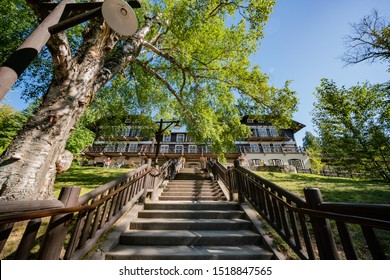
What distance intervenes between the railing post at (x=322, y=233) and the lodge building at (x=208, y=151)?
80.2ft

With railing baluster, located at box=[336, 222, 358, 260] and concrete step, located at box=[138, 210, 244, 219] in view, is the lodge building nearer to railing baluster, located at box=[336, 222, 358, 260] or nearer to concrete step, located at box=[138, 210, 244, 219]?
concrete step, located at box=[138, 210, 244, 219]

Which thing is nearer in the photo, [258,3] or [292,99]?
[258,3]

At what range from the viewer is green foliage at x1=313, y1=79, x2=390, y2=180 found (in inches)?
344

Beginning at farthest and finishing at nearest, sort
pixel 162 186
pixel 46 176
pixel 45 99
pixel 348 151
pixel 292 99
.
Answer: pixel 348 151, pixel 292 99, pixel 162 186, pixel 45 99, pixel 46 176

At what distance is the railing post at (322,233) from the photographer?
78.0 inches

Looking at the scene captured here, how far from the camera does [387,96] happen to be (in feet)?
31.5

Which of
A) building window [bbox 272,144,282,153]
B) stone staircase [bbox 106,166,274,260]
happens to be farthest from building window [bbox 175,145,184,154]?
stone staircase [bbox 106,166,274,260]

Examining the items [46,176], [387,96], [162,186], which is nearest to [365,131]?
[387,96]

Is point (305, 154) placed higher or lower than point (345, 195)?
higher

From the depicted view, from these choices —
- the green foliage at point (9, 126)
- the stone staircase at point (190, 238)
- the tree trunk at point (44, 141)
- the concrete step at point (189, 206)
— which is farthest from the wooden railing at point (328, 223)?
the green foliage at point (9, 126)

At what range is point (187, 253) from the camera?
284cm

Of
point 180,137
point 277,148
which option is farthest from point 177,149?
point 277,148
